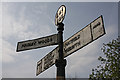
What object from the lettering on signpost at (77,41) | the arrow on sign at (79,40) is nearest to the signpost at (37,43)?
the arrow on sign at (79,40)

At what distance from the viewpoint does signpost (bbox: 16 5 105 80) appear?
3.46 meters

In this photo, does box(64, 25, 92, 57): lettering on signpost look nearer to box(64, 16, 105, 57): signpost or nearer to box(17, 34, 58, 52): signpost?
box(64, 16, 105, 57): signpost

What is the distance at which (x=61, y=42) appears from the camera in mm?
4258

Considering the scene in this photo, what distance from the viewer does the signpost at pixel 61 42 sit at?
3457mm

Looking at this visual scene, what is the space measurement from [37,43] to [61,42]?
0.91 m

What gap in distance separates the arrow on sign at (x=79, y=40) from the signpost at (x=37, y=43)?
10.9 inches

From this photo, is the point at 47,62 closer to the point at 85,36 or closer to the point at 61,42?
the point at 61,42

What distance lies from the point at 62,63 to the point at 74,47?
52cm

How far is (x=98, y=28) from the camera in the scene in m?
3.32

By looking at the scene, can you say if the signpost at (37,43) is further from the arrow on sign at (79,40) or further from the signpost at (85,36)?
the signpost at (85,36)

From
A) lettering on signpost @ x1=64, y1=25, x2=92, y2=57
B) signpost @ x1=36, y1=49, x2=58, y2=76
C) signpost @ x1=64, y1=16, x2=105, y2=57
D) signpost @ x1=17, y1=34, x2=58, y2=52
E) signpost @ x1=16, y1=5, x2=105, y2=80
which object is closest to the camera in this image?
signpost @ x1=64, y1=16, x2=105, y2=57

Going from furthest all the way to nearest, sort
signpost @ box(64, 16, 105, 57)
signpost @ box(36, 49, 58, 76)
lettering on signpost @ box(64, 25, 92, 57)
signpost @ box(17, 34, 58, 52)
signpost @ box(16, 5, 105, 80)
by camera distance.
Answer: signpost @ box(17, 34, 58, 52)
signpost @ box(36, 49, 58, 76)
lettering on signpost @ box(64, 25, 92, 57)
signpost @ box(16, 5, 105, 80)
signpost @ box(64, 16, 105, 57)

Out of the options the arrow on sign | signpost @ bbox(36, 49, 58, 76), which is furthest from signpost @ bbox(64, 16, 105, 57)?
signpost @ bbox(36, 49, 58, 76)

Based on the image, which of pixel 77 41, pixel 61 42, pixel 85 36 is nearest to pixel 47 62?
pixel 61 42
